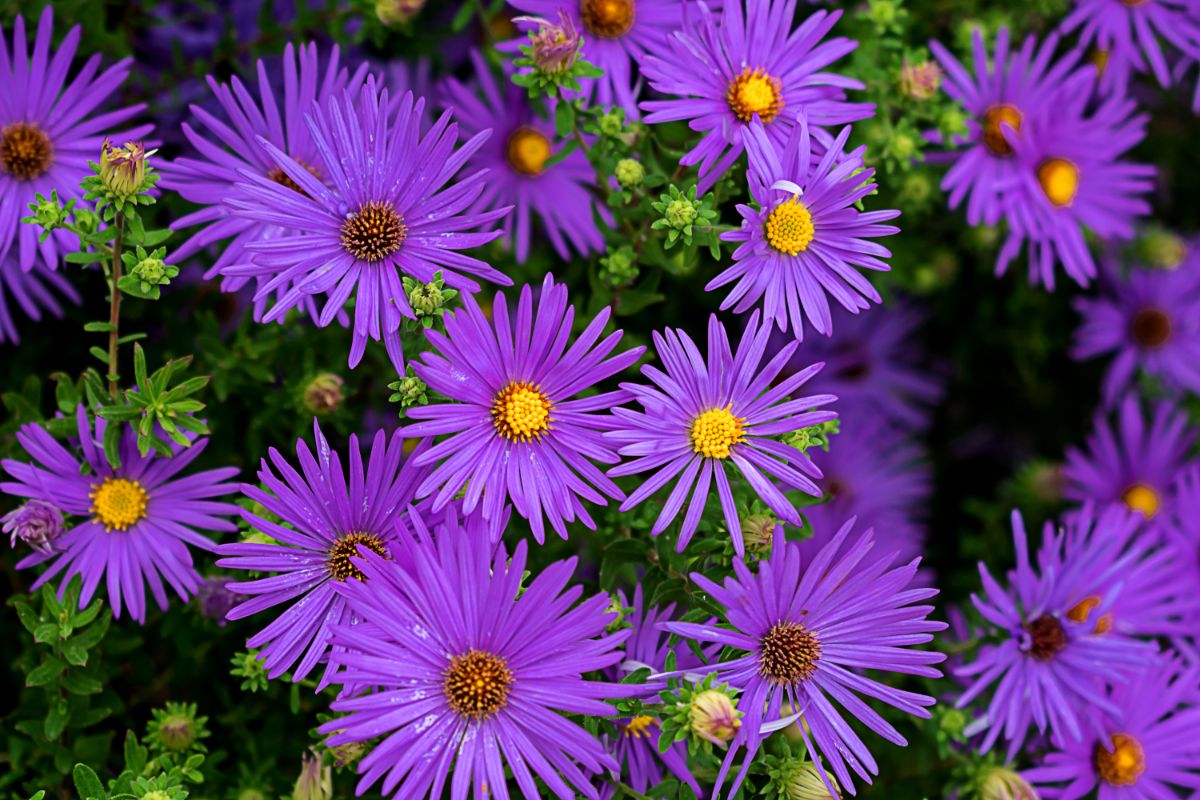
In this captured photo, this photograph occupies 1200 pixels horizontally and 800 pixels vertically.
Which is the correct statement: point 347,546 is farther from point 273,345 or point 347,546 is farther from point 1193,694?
point 1193,694

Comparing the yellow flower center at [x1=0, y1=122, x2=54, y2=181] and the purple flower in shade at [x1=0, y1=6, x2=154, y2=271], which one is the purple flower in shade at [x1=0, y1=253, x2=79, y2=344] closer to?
the purple flower in shade at [x1=0, y1=6, x2=154, y2=271]

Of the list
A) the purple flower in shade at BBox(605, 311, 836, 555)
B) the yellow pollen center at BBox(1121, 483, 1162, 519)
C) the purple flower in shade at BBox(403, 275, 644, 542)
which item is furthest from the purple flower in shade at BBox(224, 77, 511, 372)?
the yellow pollen center at BBox(1121, 483, 1162, 519)

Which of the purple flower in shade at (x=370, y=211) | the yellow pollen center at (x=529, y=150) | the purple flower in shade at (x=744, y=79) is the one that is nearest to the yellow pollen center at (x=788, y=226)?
the purple flower in shade at (x=744, y=79)

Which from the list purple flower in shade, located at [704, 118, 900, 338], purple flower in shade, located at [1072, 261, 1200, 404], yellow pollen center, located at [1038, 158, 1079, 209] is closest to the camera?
purple flower in shade, located at [704, 118, 900, 338]

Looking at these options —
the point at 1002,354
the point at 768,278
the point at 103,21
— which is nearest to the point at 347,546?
the point at 768,278

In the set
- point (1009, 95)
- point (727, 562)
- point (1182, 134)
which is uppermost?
point (1182, 134)
